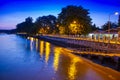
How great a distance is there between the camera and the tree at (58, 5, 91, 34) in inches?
3132

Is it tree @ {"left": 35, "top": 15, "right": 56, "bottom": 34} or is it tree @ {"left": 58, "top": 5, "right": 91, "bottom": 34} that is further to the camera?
tree @ {"left": 35, "top": 15, "right": 56, "bottom": 34}

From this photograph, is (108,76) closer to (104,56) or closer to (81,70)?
(81,70)

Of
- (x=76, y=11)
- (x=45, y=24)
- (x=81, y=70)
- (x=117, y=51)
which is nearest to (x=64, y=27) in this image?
(x=76, y=11)

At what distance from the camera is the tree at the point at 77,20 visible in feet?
261

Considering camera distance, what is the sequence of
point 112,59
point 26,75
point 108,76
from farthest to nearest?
point 112,59 → point 26,75 → point 108,76

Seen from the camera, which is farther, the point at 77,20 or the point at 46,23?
the point at 46,23

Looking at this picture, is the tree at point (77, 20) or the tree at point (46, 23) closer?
the tree at point (77, 20)

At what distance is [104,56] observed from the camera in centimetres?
3569

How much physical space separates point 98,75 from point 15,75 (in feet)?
29.4

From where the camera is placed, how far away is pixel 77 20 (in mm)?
79688

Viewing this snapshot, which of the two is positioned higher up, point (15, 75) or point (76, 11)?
point (76, 11)

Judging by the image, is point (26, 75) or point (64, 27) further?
point (64, 27)

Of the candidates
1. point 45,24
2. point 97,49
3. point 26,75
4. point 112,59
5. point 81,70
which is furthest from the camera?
point 45,24

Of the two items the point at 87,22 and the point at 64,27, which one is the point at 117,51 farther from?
the point at 64,27
